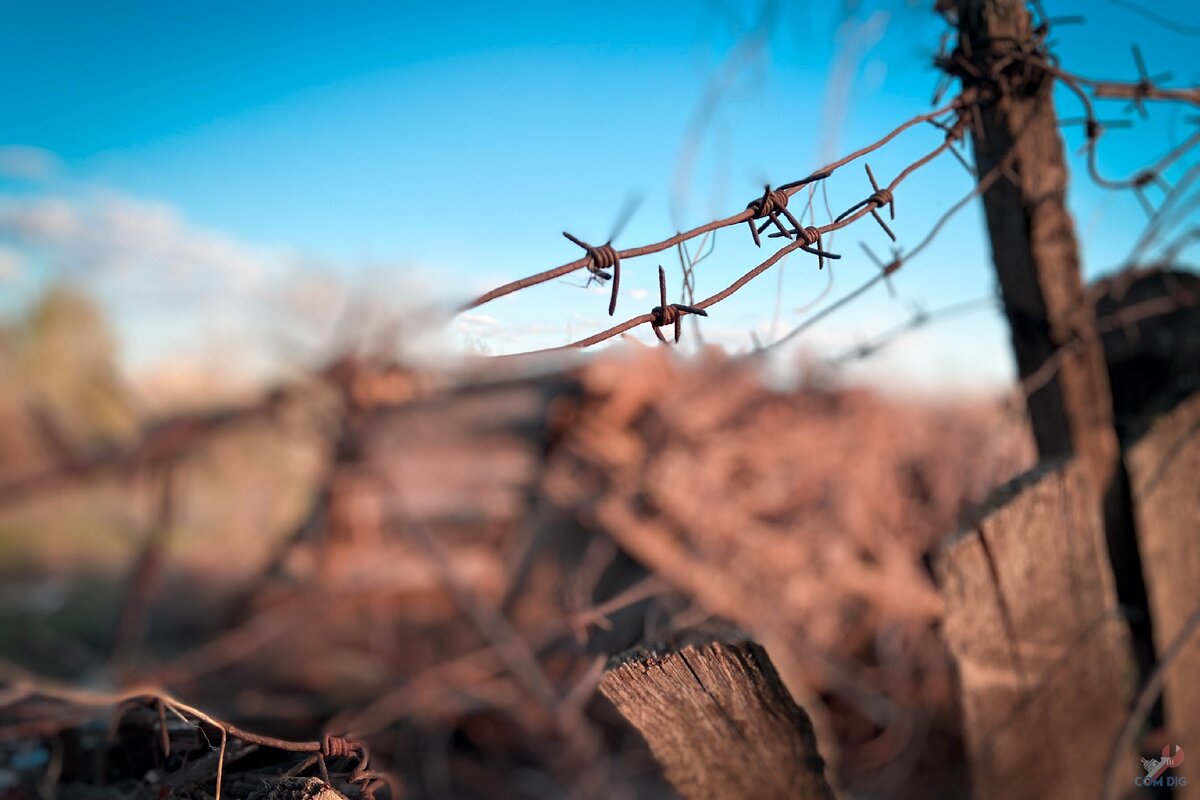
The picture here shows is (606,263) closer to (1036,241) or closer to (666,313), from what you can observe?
(666,313)

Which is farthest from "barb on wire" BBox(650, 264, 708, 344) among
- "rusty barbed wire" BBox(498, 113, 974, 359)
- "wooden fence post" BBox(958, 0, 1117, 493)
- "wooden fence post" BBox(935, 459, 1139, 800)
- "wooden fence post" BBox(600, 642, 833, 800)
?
"wooden fence post" BBox(958, 0, 1117, 493)

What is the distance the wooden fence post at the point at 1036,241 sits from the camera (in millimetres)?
1393

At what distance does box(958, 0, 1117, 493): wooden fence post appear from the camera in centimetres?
139

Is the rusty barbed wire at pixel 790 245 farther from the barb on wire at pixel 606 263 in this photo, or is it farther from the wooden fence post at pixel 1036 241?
the wooden fence post at pixel 1036 241

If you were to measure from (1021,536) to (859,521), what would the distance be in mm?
2508

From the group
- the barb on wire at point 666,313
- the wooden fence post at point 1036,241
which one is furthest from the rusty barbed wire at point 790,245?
the wooden fence post at point 1036,241

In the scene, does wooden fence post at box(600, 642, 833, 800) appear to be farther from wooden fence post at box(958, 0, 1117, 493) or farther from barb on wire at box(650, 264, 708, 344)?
wooden fence post at box(958, 0, 1117, 493)

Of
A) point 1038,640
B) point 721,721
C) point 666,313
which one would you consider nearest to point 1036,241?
point 1038,640

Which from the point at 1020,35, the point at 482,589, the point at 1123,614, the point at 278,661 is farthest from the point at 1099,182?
the point at 278,661

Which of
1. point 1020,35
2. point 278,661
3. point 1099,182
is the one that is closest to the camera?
point 1020,35

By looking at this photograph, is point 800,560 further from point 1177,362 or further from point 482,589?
point 1177,362

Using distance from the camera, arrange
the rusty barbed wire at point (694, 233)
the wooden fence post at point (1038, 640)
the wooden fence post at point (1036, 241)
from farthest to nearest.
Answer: the wooden fence post at point (1036, 241)
the wooden fence post at point (1038, 640)
the rusty barbed wire at point (694, 233)

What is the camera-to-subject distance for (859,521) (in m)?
3.69

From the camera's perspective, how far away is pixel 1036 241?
4.89 ft
